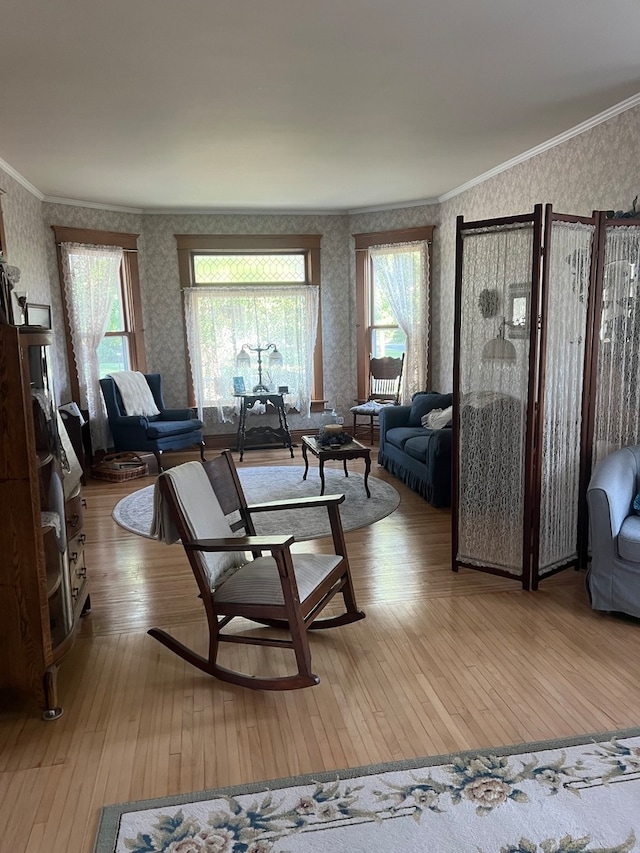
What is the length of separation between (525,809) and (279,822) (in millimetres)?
767

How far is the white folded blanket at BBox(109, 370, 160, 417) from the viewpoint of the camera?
6.46m

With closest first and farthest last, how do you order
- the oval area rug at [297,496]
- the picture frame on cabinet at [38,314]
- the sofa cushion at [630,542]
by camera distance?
the sofa cushion at [630,542], the oval area rug at [297,496], the picture frame on cabinet at [38,314]

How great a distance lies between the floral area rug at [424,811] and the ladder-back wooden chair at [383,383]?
5245 mm

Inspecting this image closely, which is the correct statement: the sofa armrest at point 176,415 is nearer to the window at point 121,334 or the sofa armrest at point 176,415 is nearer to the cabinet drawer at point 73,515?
the window at point 121,334

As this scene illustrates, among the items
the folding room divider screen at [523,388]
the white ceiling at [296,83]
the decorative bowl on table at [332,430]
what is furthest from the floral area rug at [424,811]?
the decorative bowl on table at [332,430]

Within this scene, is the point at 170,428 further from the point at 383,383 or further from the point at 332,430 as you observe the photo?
the point at 383,383

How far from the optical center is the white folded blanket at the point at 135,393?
646cm

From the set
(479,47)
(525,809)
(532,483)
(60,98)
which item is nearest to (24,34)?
(60,98)

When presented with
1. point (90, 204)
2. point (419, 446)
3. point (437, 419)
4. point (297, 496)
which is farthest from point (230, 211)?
point (419, 446)

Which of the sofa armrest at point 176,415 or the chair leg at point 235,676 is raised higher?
the sofa armrest at point 176,415

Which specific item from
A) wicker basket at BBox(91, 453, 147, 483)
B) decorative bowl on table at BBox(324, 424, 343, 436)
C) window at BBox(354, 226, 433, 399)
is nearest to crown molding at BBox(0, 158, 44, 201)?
wicker basket at BBox(91, 453, 147, 483)

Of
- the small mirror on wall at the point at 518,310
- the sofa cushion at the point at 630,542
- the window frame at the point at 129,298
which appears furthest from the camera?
the window frame at the point at 129,298

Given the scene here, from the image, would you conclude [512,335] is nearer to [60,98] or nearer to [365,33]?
[365,33]

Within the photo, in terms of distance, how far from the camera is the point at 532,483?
3.39 m
